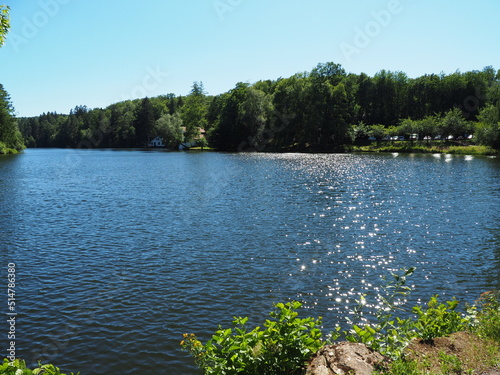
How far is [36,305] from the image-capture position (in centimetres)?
1322

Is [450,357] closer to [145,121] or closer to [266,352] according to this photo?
[266,352]

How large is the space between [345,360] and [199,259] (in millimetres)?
12087

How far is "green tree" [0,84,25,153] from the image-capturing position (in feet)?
382

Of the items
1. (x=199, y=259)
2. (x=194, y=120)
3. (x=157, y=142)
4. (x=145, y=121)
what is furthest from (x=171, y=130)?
(x=199, y=259)

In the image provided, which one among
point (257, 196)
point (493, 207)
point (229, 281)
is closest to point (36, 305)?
point (229, 281)

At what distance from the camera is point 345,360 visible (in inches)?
265

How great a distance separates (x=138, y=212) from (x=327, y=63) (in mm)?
109348

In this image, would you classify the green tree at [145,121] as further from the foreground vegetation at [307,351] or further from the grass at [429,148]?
the foreground vegetation at [307,351]

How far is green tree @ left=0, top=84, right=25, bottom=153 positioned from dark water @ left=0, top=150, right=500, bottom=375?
323 feet

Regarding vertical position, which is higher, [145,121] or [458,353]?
[145,121]

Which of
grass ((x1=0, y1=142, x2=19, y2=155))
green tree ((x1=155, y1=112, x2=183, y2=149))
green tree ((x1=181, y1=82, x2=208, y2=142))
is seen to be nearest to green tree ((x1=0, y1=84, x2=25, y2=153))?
grass ((x1=0, y1=142, x2=19, y2=155))

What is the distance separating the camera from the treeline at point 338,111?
112812 millimetres

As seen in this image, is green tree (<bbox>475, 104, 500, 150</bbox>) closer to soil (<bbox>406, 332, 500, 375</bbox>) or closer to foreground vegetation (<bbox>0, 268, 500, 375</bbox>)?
soil (<bbox>406, 332, 500, 375</bbox>)

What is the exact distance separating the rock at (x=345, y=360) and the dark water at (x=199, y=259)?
415 centimetres
